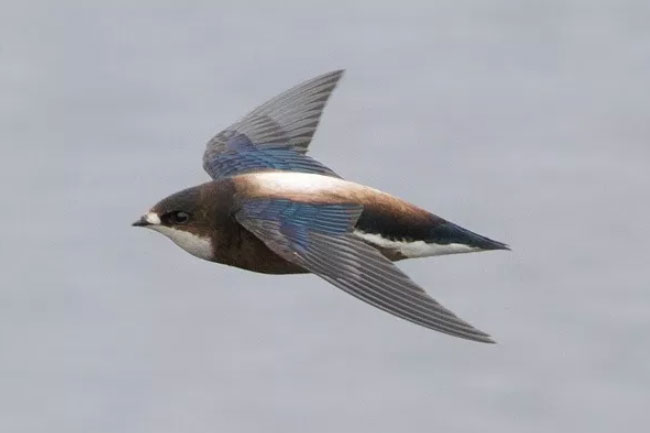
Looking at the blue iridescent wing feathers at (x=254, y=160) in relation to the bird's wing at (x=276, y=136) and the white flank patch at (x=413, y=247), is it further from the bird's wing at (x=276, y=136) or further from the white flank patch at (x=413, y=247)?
the white flank patch at (x=413, y=247)

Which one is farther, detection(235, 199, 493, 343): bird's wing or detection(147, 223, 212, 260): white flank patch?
detection(147, 223, 212, 260): white flank patch

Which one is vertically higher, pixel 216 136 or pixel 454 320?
pixel 216 136

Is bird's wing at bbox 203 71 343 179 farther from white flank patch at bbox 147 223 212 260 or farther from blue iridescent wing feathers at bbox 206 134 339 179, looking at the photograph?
white flank patch at bbox 147 223 212 260

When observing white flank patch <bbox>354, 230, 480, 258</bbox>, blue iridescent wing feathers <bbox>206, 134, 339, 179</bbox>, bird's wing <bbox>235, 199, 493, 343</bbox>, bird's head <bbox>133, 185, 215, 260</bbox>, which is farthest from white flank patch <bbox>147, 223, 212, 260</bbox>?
blue iridescent wing feathers <bbox>206, 134, 339, 179</bbox>

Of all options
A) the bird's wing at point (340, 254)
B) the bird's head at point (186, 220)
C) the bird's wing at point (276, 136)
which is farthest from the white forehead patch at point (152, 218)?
the bird's wing at point (276, 136)

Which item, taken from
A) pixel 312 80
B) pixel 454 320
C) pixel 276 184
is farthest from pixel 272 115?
pixel 454 320

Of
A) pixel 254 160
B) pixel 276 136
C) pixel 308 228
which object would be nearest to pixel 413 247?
pixel 308 228

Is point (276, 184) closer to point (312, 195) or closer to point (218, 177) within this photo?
point (312, 195)
